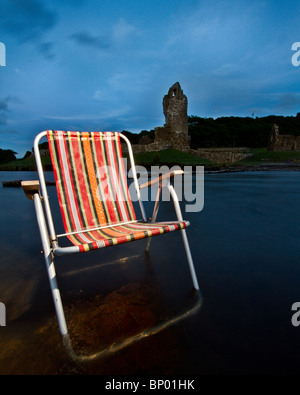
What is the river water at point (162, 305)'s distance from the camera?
1.02 metres

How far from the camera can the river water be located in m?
1.02

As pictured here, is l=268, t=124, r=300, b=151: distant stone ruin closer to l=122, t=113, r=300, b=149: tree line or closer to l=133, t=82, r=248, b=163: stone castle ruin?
l=133, t=82, r=248, b=163: stone castle ruin

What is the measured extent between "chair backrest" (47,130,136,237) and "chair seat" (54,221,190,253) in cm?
11

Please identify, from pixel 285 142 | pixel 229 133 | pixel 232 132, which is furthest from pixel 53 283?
pixel 232 132

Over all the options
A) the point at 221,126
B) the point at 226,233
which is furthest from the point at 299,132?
the point at 226,233

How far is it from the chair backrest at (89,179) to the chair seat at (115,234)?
110 millimetres

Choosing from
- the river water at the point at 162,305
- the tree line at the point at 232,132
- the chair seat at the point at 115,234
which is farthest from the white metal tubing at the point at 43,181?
the tree line at the point at 232,132

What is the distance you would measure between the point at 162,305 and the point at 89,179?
3.33 ft

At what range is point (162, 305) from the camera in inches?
55.5

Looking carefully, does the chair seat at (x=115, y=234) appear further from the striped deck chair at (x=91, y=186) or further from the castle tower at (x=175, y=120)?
the castle tower at (x=175, y=120)

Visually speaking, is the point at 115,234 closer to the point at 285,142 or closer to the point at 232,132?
the point at 285,142

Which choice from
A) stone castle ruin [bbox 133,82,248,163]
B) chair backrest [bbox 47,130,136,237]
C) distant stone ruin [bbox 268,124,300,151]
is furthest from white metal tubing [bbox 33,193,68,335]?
distant stone ruin [bbox 268,124,300,151]

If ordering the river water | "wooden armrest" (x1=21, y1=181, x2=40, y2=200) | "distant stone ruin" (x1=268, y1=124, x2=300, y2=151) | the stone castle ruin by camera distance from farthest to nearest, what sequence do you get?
"distant stone ruin" (x1=268, y1=124, x2=300, y2=151)
the stone castle ruin
"wooden armrest" (x1=21, y1=181, x2=40, y2=200)
the river water
